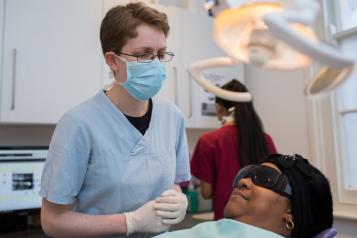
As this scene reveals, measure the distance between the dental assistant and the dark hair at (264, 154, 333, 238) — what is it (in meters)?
0.36

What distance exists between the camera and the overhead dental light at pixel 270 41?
0.56 metres

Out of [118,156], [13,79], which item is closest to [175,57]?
[13,79]

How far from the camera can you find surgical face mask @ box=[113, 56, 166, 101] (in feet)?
3.78

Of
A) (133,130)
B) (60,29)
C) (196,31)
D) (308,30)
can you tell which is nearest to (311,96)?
(308,30)

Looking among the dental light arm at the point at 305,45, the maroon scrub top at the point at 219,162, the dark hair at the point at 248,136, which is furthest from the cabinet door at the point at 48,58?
the dental light arm at the point at 305,45

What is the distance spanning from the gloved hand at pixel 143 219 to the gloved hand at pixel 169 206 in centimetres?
2

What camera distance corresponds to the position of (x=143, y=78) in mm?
1162

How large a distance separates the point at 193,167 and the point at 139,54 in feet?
3.49

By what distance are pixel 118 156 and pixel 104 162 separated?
2.0 inches

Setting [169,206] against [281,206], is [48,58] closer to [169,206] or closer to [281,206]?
[169,206]

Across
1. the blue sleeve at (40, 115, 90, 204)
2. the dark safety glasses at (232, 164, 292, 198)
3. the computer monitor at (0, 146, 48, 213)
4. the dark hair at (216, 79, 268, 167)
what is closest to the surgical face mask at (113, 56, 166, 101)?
the blue sleeve at (40, 115, 90, 204)

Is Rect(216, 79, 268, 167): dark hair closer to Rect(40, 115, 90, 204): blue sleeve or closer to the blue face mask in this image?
the blue face mask

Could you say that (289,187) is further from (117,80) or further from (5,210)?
(5,210)

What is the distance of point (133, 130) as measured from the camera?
121 centimetres
